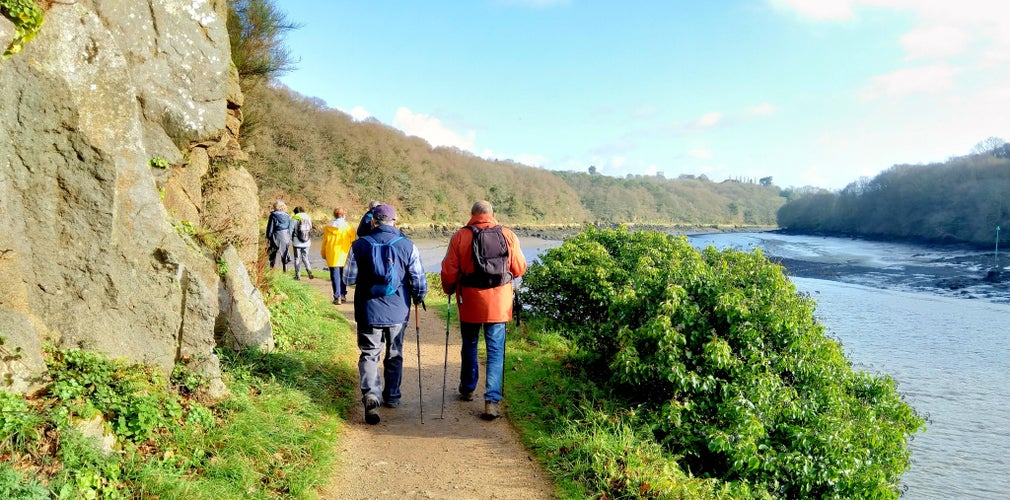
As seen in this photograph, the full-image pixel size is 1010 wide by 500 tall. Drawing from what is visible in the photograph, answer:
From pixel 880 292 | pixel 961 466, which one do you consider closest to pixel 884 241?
pixel 880 292

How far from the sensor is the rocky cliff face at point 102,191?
410 centimetres

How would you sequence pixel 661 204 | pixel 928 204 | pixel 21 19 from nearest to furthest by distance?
pixel 21 19, pixel 928 204, pixel 661 204

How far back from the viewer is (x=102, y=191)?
4453 mm

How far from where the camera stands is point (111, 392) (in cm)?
424

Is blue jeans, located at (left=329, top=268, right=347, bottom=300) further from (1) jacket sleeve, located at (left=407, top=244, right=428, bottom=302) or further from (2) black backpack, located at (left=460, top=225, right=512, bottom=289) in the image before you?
(2) black backpack, located at (left=460, top=225, right=512, bottom=289)

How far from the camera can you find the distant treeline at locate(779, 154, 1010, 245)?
57594 mm

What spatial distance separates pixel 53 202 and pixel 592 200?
140396 millimetres

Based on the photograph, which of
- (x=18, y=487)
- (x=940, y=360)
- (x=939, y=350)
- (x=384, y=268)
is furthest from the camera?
(x=939, y=350)

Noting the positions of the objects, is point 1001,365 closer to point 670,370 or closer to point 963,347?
point 963,347

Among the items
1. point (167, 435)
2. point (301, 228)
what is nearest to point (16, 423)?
point (167, 435)

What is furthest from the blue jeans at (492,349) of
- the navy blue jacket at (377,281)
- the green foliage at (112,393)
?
the green foliage at (112,393)

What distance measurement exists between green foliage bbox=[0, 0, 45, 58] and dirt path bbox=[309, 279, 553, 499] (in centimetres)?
383

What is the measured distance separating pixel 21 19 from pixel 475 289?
162 inches

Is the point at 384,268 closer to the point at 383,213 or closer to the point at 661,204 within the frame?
the point at 383,213
